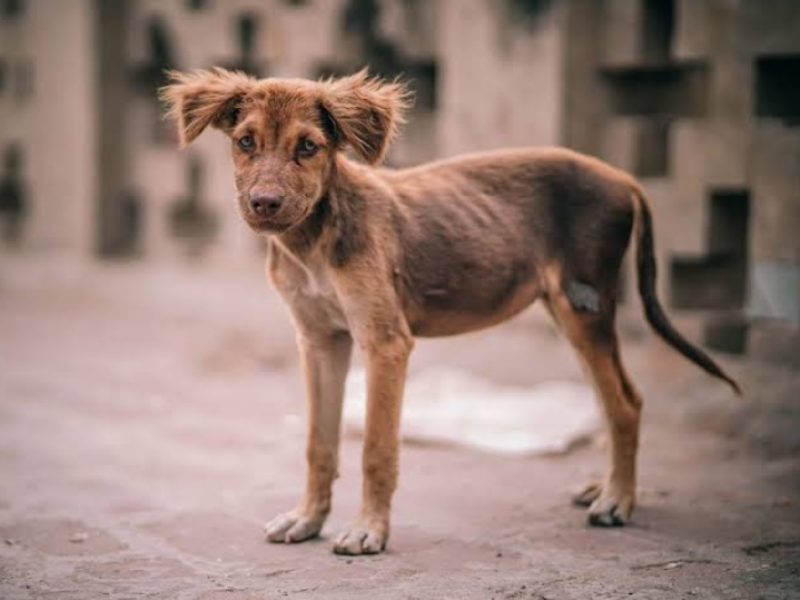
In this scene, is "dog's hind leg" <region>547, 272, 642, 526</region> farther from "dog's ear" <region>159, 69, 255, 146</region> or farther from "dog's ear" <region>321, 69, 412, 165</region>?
"dog's ear" <region>159, 69, 255, 146</region>

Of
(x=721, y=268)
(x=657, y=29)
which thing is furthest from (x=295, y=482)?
(x=657, y=29)

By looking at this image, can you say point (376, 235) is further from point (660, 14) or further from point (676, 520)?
point (660, 14)

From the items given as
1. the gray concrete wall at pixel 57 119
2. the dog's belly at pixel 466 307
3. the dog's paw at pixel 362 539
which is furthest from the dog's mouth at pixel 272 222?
the gray concrete wall at pixel 57 119

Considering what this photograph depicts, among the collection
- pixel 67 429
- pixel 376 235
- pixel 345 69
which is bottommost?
pixel 67 429

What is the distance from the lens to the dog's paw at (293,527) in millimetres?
4172

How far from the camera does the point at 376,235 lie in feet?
A: 13.8

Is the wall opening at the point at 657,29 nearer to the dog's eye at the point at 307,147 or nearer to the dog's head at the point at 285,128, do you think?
the dog's head at the point at 285,128

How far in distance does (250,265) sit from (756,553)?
5047 millimetres

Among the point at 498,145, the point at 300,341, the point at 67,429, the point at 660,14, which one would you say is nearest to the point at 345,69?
the point at 498,145

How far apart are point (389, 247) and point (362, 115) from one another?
19.2 inches

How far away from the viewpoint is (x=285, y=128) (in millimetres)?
3912

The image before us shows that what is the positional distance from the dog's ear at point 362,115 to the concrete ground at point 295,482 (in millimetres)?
1406

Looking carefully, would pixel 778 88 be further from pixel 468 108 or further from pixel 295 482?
pixel 295 482

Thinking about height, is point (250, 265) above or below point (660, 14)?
below
